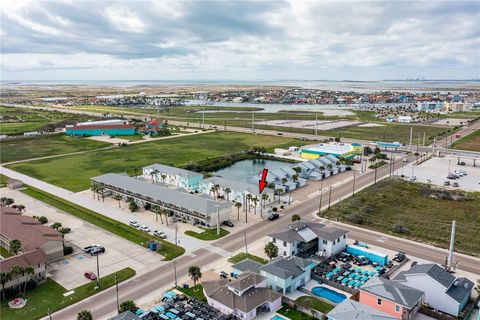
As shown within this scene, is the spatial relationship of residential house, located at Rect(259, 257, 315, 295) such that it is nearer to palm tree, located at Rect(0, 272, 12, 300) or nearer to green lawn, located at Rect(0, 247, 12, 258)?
palm tree, located at Rect(0, 272, 12, 300)

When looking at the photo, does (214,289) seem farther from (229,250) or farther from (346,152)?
(346,152)

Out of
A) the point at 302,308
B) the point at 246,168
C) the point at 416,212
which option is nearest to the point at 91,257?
the point at 302,308

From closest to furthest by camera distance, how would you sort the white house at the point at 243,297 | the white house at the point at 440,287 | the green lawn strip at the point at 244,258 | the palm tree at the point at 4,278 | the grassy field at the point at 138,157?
1. the white house at the point at 243,297
2. the white house at the point at 440,287
3. the palm tree at the point at 4,278
4. the green lawn strip at the point at 244,258
5. the grassy field at the point at 138,157

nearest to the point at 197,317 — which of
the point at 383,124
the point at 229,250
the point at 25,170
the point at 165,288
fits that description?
the point at 165,288

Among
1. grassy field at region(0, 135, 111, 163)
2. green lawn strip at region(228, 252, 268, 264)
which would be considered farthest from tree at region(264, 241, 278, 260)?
grassy field at region(0, 135, 111, 163)

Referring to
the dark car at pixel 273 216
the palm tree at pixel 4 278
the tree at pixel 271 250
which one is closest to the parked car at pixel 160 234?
the tree at pixel 271 250

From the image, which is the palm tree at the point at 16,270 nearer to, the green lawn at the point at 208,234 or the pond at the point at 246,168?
the green lawn at the point at 208,234
